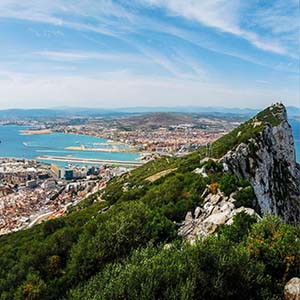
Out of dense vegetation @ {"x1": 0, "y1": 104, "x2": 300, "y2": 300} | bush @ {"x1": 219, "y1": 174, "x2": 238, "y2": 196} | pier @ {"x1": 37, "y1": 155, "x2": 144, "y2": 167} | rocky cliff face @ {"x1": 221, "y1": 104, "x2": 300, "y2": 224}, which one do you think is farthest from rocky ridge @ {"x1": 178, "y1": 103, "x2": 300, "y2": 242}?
pier @ {"x1": 37, "y1": 155, "x2": 144, "y2": 167}

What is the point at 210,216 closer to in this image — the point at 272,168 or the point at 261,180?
the point at 261,180

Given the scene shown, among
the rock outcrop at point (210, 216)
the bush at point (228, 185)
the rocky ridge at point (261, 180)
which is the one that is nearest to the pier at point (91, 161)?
the rocky ridge at point (261, 180)

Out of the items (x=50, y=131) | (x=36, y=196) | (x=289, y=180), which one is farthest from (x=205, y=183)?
(x=50, y=131)

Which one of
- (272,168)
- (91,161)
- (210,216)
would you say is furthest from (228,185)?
(91,161)

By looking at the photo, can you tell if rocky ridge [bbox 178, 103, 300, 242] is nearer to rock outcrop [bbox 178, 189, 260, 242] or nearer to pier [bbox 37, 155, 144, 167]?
rock outcrop [bbox 178, 189, 260, 242]

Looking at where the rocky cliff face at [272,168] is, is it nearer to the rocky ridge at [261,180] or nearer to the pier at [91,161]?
the rocky ridge at [261,180]

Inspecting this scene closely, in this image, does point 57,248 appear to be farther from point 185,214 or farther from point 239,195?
point 239,195
